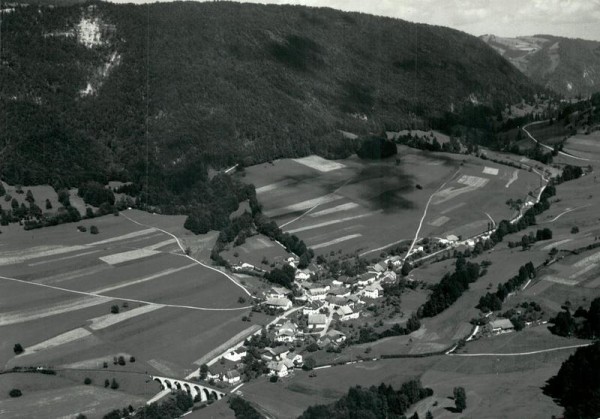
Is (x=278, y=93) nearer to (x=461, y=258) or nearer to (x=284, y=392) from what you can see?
(x=461, y=258)

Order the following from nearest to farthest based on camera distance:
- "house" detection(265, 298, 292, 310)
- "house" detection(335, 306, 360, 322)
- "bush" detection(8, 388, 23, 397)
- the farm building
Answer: "bush" detection(8, 388, 23, 397) → the farm building → "house" detection(335, 306, 360, 322) → "house" detection(265, 298, 292, 310)

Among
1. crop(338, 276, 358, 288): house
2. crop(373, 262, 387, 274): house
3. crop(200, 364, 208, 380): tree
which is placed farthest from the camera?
crop(373, 262, 387, 274): house

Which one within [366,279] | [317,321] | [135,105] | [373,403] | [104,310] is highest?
[135,105]

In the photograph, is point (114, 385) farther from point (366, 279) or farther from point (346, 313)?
point (366, 279)

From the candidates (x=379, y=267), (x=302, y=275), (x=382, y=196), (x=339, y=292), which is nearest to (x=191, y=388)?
(x=339, y=292)

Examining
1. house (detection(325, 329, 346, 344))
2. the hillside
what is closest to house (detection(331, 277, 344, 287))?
house (detection(325, 329, 346, 344))

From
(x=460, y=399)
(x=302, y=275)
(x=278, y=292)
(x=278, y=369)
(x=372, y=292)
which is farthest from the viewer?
(x=302, y=275)

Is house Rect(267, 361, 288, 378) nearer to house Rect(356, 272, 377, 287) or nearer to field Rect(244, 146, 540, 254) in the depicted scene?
house Rect(356, 272, 377, 287)
